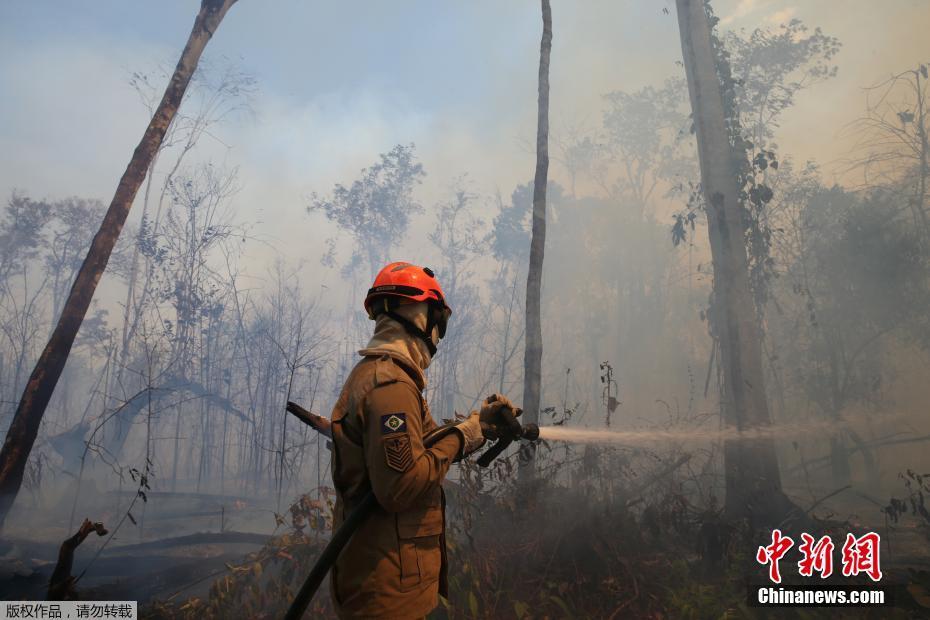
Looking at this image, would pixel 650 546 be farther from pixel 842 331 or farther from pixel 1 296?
pixel 1 296

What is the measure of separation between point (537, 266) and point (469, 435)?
18.9 feet

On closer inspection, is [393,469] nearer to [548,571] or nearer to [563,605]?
[563,605]

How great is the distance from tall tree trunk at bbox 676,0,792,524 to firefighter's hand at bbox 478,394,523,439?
4770 mm

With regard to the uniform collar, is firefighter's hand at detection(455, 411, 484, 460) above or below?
below

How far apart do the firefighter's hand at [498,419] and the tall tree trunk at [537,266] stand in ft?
14.0

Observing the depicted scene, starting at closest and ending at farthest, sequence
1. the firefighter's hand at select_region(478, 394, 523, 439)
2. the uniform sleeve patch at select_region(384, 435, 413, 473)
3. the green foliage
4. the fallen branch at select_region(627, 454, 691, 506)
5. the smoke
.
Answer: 1. the uniform sleeve patch at select_region(384, 435, 413, 473)
2. the firefighter's hand at select_region(478, 394, 523, 439)
3. the smoke
4. the green foliage
5. the fallen branch at select_region(627, 454, 691, 506)

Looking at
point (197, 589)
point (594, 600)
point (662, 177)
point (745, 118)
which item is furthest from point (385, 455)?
point (662, 177)

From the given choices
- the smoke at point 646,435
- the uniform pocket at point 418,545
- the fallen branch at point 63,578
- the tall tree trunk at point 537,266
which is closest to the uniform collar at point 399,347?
the uniform pocket at point 418,545

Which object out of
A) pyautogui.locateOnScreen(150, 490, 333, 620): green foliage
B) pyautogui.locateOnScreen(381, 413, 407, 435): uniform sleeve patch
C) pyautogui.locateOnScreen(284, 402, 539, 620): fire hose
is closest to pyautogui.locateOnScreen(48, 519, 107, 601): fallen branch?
pyautogui.locateOnScreen(150, 490, 333, 620): green foliage

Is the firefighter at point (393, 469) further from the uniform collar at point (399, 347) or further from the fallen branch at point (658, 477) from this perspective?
the fallen branch at point (658, 477)

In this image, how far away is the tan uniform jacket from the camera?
1896 mm

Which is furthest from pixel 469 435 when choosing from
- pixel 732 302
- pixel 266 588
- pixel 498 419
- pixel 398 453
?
pixel 732 302

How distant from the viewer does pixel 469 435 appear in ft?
7.41

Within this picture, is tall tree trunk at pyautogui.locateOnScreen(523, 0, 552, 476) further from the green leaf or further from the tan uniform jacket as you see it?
the tan uniform jacket
